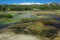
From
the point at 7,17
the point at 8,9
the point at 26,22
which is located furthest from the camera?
the point at 8,9

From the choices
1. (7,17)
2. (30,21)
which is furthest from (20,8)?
(30,21)

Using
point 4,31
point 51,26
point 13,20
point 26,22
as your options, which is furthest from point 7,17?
point 51,26

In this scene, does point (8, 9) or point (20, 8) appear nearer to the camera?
point (8, 9)

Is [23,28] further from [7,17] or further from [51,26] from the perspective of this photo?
[7,17]

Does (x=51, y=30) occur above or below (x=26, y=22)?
below

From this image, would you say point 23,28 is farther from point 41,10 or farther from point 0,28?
Answer: point 41,10

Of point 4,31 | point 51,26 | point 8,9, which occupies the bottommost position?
point 4,31

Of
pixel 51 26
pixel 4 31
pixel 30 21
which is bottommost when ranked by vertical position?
pixel 4 31

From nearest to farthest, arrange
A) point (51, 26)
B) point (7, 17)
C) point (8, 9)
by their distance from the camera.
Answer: point (51, 26)
point (7, 17)
point (8, 9)

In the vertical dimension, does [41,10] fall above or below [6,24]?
above

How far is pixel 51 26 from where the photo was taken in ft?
25.3

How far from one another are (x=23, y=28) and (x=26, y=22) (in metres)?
0.95

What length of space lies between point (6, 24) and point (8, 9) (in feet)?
8.83

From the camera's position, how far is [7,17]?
29.9ft
